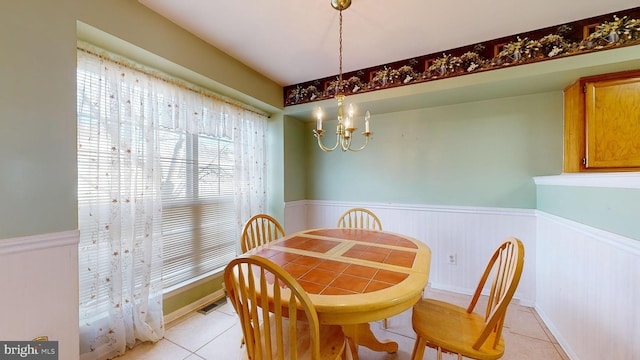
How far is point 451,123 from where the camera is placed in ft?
8.75

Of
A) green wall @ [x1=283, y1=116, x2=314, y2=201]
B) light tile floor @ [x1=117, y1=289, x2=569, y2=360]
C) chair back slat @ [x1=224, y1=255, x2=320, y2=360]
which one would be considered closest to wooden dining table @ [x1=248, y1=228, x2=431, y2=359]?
chair back slat @ [x1=224, y1=255, x2=320, y2=360]

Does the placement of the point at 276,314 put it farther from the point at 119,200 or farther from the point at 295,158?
the point at 295,158

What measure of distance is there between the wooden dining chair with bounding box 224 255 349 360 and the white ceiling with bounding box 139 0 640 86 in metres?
1.74

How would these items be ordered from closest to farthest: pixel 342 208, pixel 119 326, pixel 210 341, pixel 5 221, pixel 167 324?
1. pixel 5 221
2. pixel 119 326
3. pixel 210 341
4. pixel 167 324
5. pixel 342 208

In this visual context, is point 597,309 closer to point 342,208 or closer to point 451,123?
point 451,123

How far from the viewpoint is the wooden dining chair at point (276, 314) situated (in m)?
0.85

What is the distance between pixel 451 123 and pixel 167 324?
3.46 metres

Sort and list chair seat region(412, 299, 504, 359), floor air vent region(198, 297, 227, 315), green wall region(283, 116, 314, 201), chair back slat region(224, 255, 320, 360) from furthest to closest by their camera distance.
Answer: green wall region(283, 116, 314, 201) < floor air vent region(198, 297, 227, 315) < chair seat region(412, 299, 504, 359) < chair back slat region(224, 255, 320, 360)

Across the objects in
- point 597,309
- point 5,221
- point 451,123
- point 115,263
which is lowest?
point 597,309

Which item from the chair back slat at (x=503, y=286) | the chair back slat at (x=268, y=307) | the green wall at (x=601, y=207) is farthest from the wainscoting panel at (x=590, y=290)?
the chair back slat at (x=268, y=307)

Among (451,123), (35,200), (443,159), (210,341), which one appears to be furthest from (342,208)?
(35,200)

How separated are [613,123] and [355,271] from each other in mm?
2349

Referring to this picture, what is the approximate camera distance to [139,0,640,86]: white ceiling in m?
1.62

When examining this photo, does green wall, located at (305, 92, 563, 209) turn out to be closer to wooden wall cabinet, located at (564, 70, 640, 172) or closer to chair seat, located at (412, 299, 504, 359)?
wooden wall cabinet, located at (564, 70, 640, 172)
